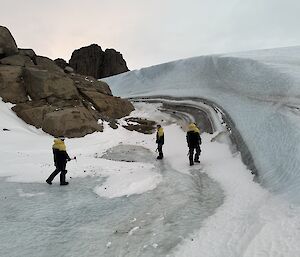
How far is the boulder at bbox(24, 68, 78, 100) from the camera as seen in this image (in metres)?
29.5

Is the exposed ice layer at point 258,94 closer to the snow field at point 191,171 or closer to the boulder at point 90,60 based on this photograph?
the snow field at point 191,171

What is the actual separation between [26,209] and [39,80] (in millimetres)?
19275

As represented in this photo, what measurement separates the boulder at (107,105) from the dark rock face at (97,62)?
4172cm

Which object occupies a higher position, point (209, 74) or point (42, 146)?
point (209, 74)

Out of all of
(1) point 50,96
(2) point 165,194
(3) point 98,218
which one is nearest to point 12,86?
(1) point 50,96

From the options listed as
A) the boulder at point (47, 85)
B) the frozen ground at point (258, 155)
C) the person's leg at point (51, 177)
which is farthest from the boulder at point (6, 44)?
the person's leg at point (51, 177)

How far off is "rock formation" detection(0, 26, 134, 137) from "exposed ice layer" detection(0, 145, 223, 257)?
1144 cm

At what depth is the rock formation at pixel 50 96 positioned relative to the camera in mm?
26344

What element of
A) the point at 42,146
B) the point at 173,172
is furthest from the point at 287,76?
the point at 42,146

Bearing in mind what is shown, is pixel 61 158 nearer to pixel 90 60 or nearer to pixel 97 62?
pixel 97 62

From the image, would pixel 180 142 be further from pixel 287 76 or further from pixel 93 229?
pixel 93 229

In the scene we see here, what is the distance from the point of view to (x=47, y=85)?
29875 millimetres

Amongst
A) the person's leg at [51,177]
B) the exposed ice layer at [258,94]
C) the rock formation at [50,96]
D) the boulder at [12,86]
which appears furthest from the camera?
the boulder at [12,86]

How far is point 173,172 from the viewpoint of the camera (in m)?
16.9
